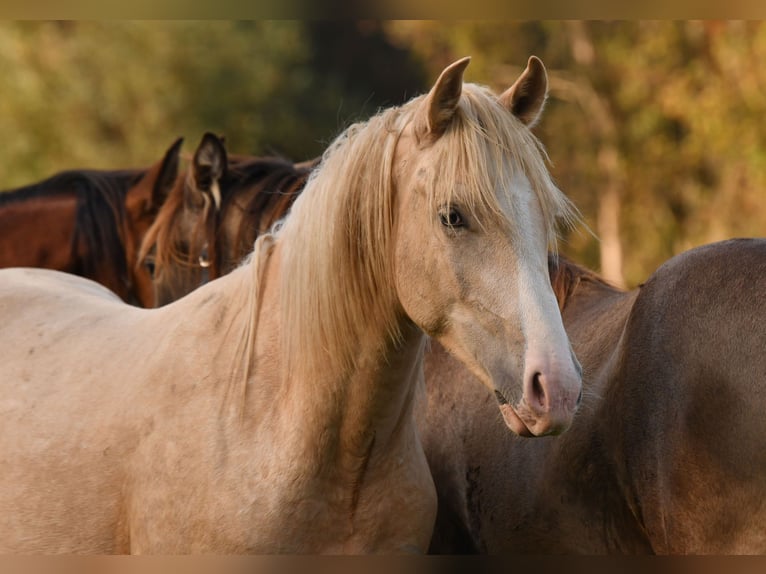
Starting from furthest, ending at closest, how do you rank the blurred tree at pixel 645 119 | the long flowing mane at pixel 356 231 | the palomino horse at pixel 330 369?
1. the blurred tree at pixel 645 119
2. the long flowing mane at pixel 356 231
3. the palomino horse at pixel 330 369

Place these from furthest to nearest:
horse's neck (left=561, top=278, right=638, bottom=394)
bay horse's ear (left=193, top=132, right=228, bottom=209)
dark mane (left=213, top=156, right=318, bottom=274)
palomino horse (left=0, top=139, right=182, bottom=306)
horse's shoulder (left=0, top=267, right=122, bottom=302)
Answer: palomino horse (left=0, top=139, right=182, bottom=306) → bay horse's ear (left=193, top=132, right=228, bottom=209) → dark mane (left=213, top=156, right=318, bottom=274) → horse's shoulder (left=0, top=267, right=122, bottom=302) → horse's neck (left=561, top=278, right=638, bottom=394)

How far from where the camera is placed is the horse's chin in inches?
118

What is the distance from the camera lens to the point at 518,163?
3.20 m

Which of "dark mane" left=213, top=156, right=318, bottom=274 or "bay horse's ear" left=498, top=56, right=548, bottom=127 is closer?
"bay horse's ear" left=498, top=56, right=548, bottom=127

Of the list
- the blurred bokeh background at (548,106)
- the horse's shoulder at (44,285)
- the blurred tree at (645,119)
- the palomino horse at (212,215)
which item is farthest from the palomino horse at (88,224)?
the blurred bokeh background at (548,106)

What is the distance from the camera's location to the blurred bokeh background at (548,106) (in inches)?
682

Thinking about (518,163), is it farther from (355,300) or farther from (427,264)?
(355,300)

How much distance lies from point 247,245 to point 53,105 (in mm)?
16728

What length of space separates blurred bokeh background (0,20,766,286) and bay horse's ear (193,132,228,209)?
11.5 meters

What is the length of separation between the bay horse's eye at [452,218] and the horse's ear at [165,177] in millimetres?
3793

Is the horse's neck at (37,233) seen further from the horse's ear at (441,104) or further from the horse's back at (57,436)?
the horse's ear at (441,104)

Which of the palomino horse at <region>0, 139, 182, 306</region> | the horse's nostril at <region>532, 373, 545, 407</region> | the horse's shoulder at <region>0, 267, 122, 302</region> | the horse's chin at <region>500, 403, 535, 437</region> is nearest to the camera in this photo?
the horse's nostril at <region>532, 373, 545, 407</region>

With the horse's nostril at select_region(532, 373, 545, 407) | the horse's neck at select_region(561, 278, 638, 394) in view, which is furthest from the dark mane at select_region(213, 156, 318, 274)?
the horse's nostril at select_region(532, 373, 545, 407)

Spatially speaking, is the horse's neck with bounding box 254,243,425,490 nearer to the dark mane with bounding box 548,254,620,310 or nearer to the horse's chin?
the horse's chin
